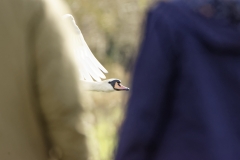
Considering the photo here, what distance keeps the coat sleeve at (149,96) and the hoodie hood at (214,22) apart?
40 millimetres

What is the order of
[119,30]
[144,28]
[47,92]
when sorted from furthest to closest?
1. [119,30]
2. [144,28]
3. [47,92]

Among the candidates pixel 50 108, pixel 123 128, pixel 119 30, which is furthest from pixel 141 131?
pixel 119 30

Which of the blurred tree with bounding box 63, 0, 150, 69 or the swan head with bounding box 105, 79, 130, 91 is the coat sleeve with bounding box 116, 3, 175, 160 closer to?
the swan head with bounding box 105, 79, 130, 91

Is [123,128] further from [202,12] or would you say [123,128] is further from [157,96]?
[202,12]

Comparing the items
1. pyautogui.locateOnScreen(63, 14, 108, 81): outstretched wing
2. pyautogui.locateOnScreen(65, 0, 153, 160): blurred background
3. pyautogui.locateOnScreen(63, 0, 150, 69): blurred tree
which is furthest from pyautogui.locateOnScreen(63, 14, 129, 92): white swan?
pyautogui.locateOnScreen(63, 0, 150, 69): blurred tree

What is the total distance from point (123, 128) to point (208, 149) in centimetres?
14

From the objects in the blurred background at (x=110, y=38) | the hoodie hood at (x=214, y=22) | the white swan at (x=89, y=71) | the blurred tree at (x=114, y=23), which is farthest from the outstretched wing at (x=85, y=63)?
the blurred tree at (x=114, y=23)

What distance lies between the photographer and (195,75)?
26.4 inches

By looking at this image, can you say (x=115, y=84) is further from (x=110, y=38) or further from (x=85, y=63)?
(x=110, y=38)

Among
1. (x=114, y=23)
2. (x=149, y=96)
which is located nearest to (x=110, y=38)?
(x=114, y=23)

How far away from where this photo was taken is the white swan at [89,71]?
0.66 meters

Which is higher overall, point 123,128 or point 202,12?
point 202,12

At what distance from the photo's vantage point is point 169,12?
682 mm

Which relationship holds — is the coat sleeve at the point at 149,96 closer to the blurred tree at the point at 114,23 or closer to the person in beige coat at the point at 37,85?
the person in beige coat at the point at 37,85
